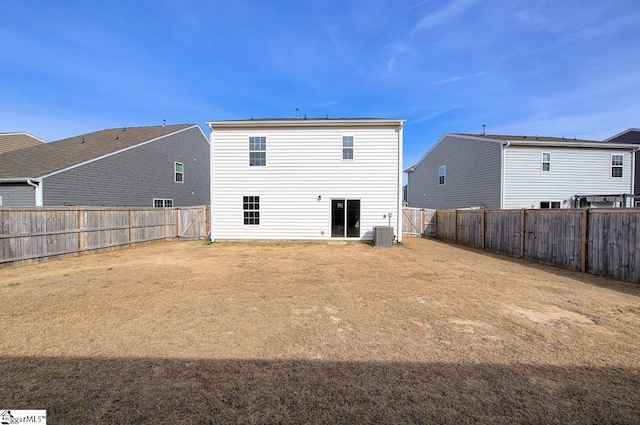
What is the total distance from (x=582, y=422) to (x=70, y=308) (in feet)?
23.1

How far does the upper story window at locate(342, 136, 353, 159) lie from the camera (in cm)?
1378

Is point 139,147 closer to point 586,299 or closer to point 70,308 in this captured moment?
point 70,308

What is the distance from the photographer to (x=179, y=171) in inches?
821

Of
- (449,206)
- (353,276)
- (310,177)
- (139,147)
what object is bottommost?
(353,276)

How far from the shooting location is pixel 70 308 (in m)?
4.93

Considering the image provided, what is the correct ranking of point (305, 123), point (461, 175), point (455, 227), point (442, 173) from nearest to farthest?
point (305, 123)
point (455, 227)
point (461, 175)
point (442, 173)

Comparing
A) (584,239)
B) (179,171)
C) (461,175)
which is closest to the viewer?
(584,239)

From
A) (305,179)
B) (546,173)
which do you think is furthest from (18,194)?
(546,173)

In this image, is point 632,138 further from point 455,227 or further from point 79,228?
point 79,228

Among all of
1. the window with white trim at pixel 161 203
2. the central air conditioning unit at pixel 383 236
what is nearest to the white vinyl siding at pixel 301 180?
the central air conditioning unit at pixel 383 236

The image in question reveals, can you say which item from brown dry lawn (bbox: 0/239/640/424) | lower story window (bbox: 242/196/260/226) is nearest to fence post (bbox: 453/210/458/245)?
brown dry lawn (bbox: 0/239/640/424)

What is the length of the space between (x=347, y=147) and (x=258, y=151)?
444cm

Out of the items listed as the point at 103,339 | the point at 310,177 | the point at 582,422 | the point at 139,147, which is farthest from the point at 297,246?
the point at 139,147

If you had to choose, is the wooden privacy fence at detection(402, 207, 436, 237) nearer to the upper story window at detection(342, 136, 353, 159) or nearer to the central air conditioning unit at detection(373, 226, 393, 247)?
the central air conditioning unit at detection(373, 226, 393, 247)
